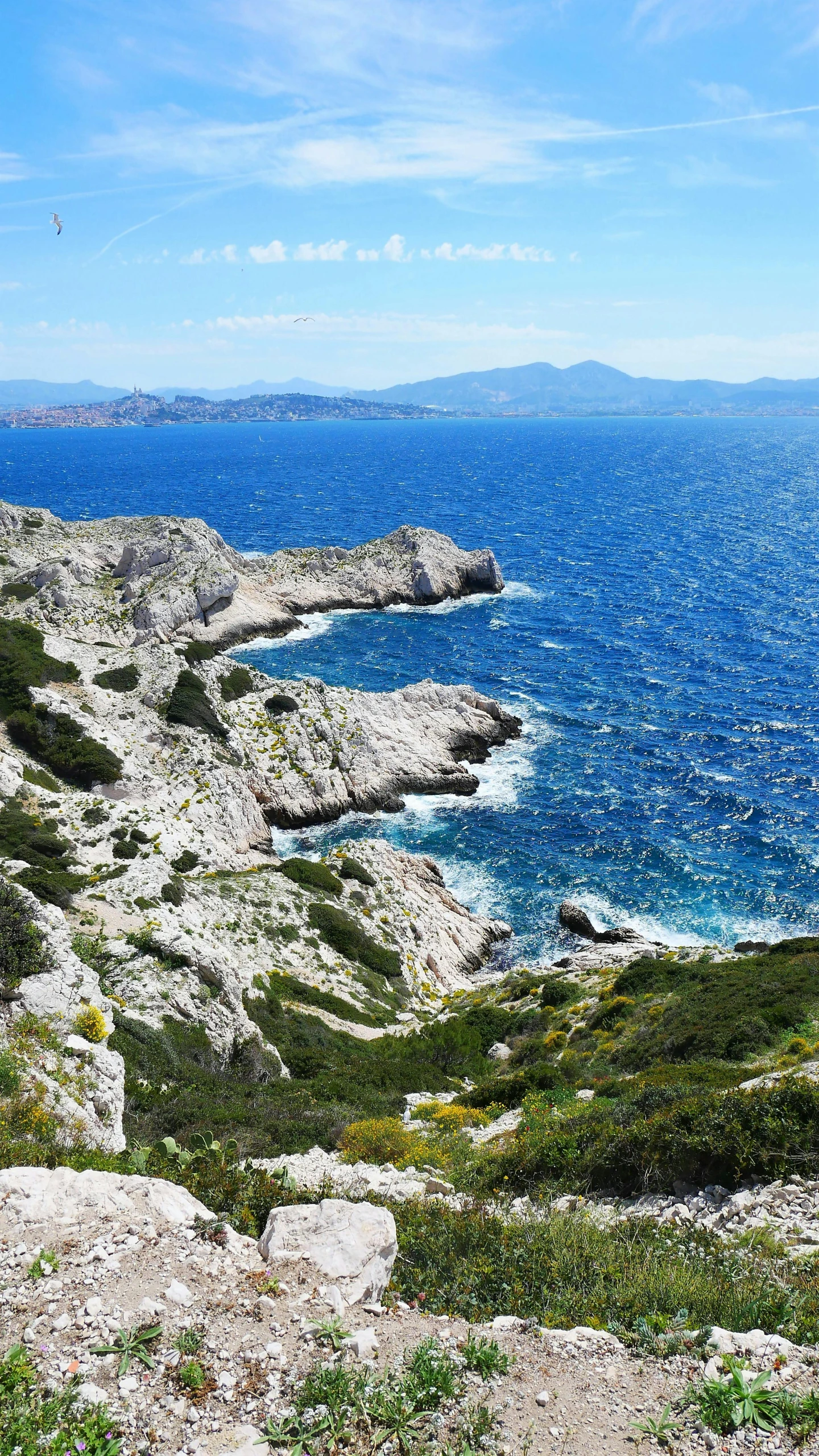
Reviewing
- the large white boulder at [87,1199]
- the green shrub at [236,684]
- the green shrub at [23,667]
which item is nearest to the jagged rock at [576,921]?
the green shrub at [236,684]

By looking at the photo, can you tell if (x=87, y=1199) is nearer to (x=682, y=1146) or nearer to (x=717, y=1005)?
(x=682, y=1146)

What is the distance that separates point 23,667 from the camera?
49688 millimetres

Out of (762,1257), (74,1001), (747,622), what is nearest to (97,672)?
(74,1001)

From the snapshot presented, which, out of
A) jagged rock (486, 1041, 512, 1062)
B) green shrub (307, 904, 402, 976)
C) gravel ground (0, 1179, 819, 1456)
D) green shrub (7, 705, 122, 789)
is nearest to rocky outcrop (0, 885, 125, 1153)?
gravel ground (0, 1179, 819, 1456)

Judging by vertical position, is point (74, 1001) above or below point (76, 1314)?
below

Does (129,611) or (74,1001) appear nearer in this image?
(74,1001)

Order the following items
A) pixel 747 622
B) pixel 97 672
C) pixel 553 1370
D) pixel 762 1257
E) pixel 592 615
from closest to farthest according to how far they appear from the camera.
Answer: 1. pixel 553 1370
2. pixel 762 1257
3. pixel 97 672
4. pixel 747 622
5. pixel 592 615

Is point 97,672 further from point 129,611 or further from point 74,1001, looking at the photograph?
point 74,1001

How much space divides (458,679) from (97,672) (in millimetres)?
34118

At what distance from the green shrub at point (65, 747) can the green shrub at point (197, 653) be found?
60.8 ft

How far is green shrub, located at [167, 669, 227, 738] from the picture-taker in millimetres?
54531

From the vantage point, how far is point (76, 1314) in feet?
31.6

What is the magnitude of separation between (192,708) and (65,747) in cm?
1169

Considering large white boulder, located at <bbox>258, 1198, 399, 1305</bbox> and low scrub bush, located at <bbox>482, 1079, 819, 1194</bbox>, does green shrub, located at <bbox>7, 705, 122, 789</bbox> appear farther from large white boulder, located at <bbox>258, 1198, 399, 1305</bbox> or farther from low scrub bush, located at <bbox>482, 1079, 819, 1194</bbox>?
large white boulder, located at <bbox>258, 1198, 399, 1305</bbox>
